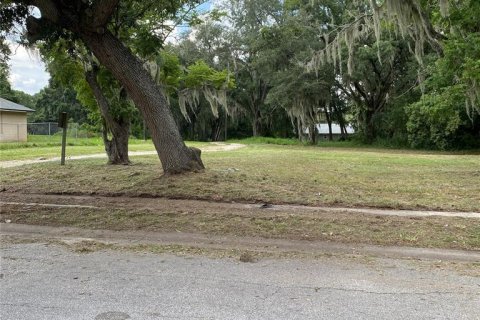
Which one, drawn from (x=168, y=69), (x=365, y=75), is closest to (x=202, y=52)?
(x=365, y=75)

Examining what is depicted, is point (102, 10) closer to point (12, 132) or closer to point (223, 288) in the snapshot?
point (223, 288)

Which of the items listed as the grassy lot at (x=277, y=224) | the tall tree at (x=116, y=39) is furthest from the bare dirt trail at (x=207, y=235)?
the tall tree at (x=116, y=39)

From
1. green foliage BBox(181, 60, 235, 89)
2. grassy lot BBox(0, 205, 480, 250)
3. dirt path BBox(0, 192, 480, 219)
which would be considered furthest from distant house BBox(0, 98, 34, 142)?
grassy lot BBox(0, 205, 480, 250)

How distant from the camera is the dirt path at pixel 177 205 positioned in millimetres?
8273

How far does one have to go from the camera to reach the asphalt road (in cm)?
381

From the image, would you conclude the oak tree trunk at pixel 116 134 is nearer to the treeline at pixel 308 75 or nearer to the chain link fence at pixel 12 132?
the treeline at pixel 308 75

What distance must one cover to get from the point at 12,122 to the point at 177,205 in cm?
3192

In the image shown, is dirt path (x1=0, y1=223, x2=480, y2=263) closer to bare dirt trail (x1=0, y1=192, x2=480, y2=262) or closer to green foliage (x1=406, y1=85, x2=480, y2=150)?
bare dirt trail (x1=0, y1=192, x2=480, y2=262)

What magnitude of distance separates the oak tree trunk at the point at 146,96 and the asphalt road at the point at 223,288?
5.77 metres

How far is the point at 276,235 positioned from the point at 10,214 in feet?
15.7

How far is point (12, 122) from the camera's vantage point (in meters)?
36.0

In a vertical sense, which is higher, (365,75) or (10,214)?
(365,75)

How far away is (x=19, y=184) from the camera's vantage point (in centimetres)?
1172

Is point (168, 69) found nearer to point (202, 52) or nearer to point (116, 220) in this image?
point (116, 220)
